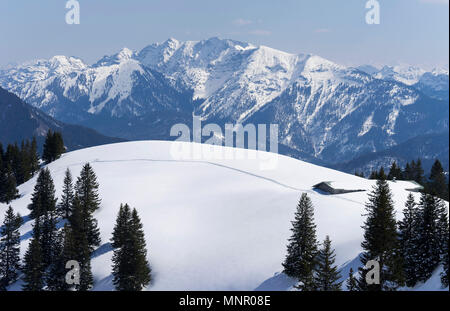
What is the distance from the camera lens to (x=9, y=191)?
105 metres

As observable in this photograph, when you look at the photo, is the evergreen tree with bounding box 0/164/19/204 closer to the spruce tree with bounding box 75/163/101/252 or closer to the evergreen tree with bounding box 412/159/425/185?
the spruce tree with bounding box 75/163/101/252

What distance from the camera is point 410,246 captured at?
5697 centimetres

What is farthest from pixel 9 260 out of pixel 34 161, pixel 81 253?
pixel 34 161

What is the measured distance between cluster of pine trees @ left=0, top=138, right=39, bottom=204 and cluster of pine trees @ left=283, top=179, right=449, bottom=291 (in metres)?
75.2

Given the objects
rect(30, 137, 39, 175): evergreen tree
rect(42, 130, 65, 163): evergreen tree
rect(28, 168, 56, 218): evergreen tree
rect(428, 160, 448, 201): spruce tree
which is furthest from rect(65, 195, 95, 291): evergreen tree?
rect(428, 160, 448, 201): spruce tree

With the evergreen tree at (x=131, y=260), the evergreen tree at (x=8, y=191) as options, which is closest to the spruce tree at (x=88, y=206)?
the evergreen tree at (x=131, y=260)

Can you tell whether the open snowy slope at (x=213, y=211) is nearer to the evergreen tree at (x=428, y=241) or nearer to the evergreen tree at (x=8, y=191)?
the evergreen tree at (x=8, y=191)

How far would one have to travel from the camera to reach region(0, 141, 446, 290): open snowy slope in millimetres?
68188

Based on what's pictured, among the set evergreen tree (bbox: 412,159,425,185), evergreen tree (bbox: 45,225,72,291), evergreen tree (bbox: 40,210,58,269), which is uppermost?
evergreen tree (bbox: 412,159,425,185)

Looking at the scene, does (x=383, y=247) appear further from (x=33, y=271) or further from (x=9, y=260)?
(x=9, y=260)

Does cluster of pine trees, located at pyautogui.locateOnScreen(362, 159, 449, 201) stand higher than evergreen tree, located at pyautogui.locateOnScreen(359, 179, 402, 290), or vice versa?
cluster of pine trees, located at pyautogui.locateOnScreen(362, 159, 449, 201)
